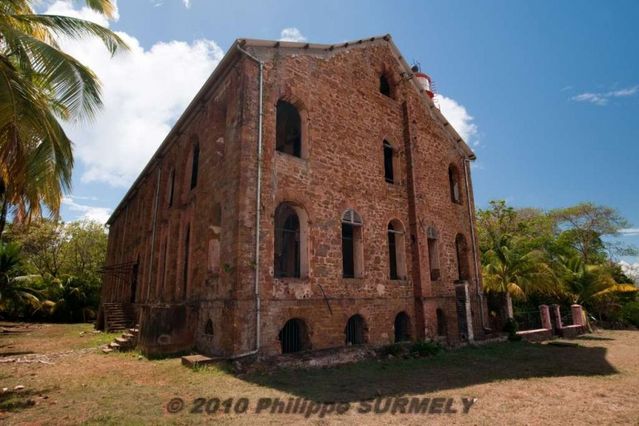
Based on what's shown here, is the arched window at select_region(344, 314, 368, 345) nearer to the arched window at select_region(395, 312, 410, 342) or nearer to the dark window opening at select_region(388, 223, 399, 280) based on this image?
the arched window at select_region(395, 312, 410, 342)

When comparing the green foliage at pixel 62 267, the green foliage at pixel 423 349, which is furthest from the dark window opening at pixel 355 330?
the green foliage at pixel 62 267

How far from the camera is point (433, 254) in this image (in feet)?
50.3

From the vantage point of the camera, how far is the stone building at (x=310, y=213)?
395 inches

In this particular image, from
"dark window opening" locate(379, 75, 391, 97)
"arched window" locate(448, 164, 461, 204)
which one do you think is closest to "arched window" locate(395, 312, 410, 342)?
"arched window" locate(448, 164, 461, 204)

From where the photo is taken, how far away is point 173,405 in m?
6.18

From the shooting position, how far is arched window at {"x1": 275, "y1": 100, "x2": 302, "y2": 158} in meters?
15.3

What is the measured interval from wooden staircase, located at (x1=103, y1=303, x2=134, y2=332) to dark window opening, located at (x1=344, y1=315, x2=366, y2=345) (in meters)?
12.9

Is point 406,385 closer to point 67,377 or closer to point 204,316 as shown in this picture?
point 204,316

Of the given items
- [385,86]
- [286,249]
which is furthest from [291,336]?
[385,86]

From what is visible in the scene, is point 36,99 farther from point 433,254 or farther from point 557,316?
point 557,316

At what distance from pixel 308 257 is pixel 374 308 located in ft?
10.0

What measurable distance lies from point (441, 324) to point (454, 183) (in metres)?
7.03

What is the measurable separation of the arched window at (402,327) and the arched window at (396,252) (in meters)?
1.36

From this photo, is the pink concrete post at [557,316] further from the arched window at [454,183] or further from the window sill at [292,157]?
the window sill at [292,157]
